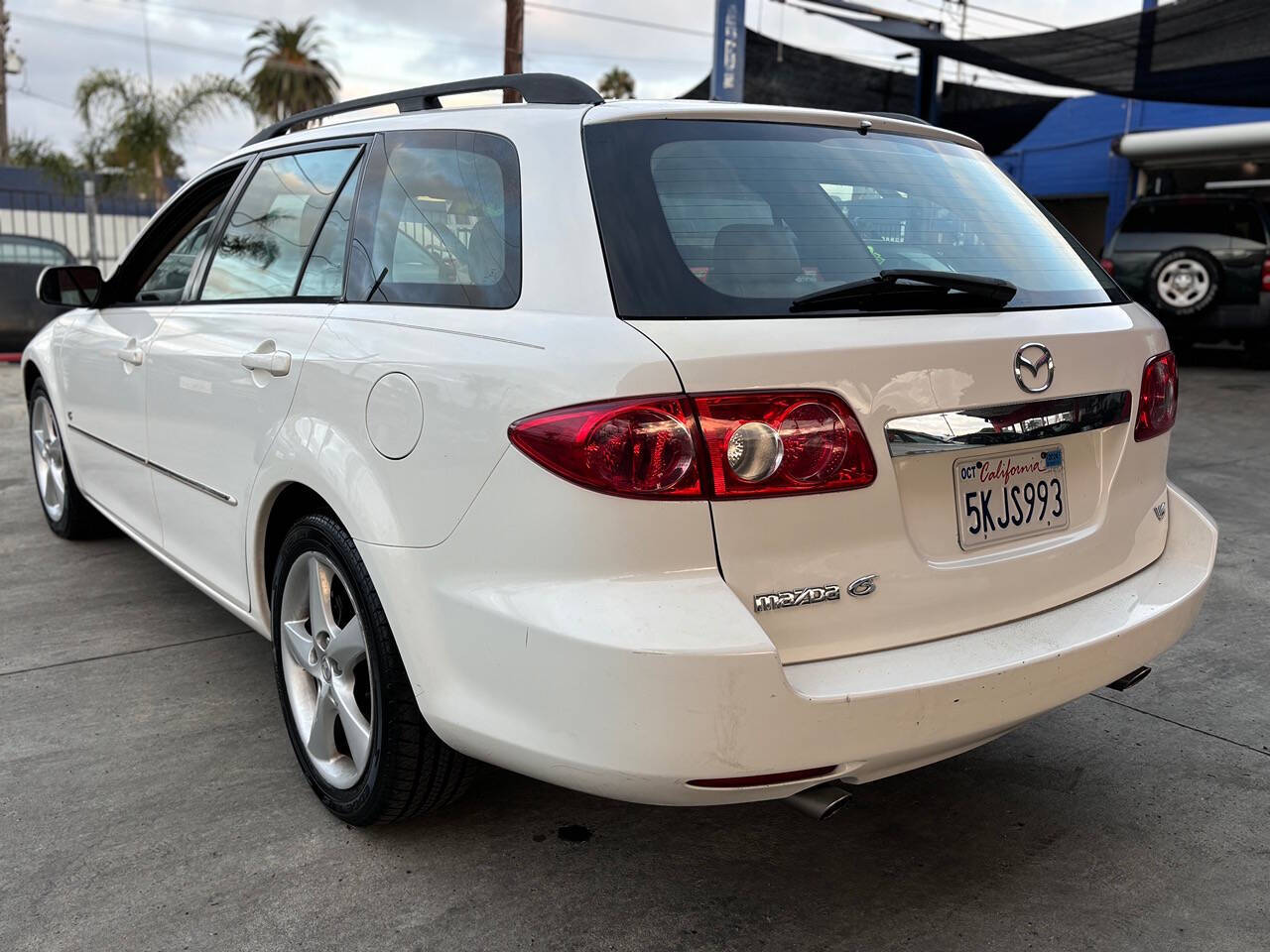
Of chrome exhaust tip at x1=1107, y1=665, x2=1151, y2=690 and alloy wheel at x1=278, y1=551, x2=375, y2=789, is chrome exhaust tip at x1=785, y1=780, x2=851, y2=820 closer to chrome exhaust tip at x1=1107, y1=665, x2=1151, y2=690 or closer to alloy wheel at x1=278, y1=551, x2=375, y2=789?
chrome exhaust tip at x1=1107, y1=665, x2=1151, y2=690

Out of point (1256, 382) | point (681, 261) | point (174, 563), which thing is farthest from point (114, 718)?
point (1256, 382)

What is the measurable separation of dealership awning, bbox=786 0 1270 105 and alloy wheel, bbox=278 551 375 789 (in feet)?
32.6

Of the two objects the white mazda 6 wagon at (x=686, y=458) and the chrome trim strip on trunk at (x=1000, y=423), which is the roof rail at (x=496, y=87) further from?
the chrome trim strip on trunk at (x=1000, y=423)

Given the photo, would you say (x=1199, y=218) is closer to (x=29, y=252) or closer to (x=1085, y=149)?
(x=1085, y=149)

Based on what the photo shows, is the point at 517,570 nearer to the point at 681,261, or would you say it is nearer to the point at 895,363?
the point at 681,261

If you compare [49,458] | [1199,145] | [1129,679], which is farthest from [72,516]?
[1199,145]

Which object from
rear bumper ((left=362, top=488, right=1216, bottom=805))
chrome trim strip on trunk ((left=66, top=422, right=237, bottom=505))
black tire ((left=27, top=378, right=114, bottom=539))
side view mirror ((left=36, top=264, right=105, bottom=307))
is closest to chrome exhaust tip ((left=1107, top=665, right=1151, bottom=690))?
rear bumper ((left=362, top=488, right=1216, bottom=805))

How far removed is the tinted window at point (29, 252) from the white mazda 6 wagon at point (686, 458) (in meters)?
11.4

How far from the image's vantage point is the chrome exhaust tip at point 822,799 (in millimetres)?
2020

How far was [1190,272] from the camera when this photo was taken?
10.9 meters

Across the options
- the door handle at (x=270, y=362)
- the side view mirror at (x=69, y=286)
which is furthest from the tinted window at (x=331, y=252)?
the side view mirror at (x=69, y=286)

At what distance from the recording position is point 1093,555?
2.40m

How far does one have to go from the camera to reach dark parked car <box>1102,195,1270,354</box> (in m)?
10.9

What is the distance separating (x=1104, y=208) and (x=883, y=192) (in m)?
18.6
